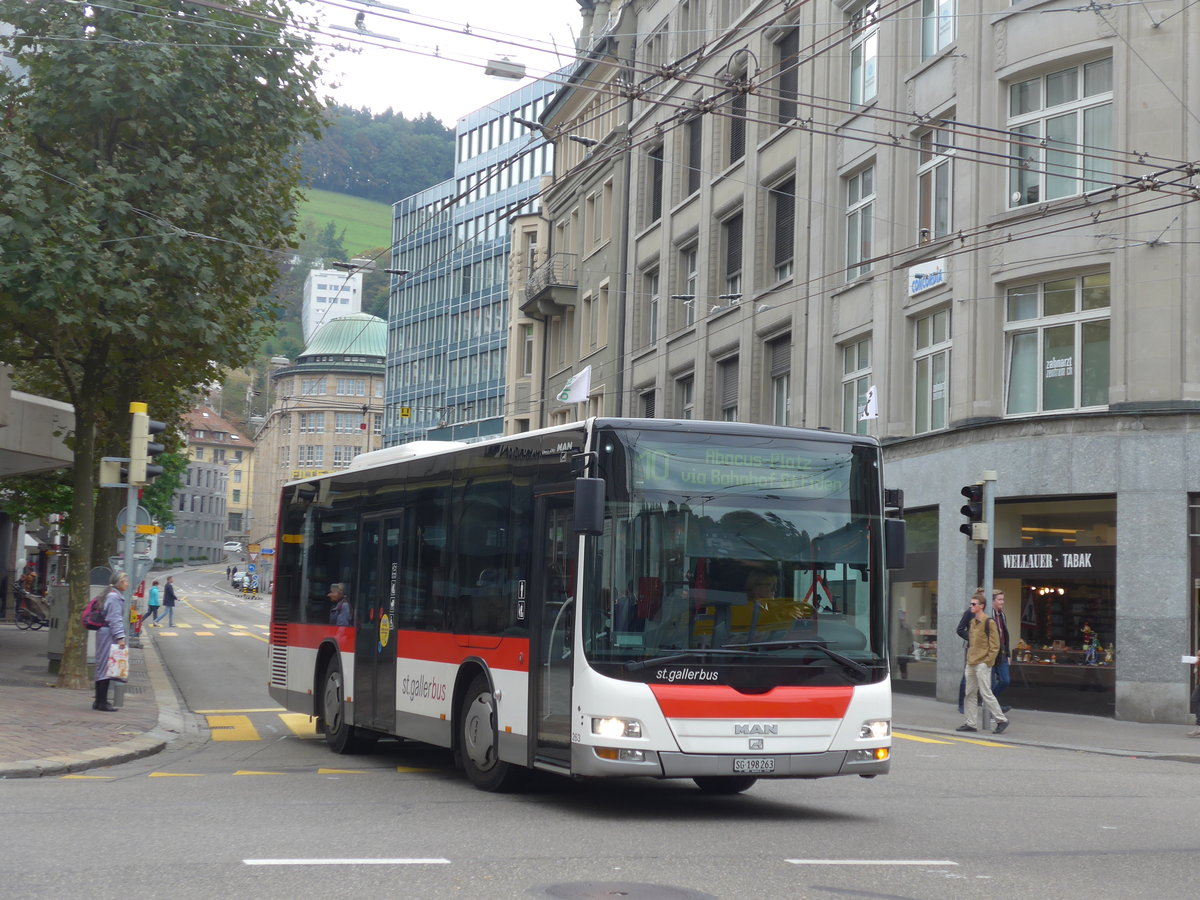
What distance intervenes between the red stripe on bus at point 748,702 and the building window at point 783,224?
24.3 metres

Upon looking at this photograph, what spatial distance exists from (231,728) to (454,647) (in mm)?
7921

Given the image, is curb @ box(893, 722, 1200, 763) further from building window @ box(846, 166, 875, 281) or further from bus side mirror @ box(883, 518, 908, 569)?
building window @ box(846, 166, 875, 281)

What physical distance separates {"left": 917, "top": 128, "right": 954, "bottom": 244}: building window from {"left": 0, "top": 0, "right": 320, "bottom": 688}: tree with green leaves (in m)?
11.1

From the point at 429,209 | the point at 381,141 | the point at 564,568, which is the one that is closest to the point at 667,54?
the point at 564,568

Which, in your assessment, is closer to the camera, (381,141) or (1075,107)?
(1075,107)

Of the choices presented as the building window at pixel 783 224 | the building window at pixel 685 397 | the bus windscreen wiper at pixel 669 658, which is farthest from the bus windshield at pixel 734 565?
the building window at pixel 685 397

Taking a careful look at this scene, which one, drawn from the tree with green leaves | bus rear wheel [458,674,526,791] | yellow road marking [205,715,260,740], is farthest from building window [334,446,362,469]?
bus rear wheel [458,674,526,791]

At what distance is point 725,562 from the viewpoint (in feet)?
35.2

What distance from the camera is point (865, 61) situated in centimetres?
3136

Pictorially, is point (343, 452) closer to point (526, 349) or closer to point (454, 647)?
point (526, 349)

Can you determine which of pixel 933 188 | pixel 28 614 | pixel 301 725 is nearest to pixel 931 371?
pixel 933 188

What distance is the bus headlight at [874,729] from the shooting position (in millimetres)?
11109

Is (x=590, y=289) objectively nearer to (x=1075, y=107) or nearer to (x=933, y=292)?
(x=933, y=292)

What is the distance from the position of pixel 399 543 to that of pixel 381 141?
6407 inches
